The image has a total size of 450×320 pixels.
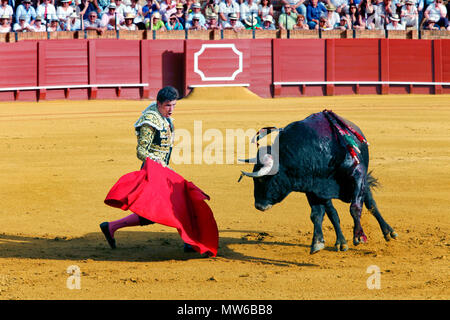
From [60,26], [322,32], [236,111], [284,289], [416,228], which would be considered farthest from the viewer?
[322,32]

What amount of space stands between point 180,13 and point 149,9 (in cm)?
70

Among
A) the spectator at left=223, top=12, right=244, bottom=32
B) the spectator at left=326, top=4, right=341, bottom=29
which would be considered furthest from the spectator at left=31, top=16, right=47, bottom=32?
the spectator at left=326, top=4, right=341, bottom=29

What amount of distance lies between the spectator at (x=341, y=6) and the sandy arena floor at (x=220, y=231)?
238 inches

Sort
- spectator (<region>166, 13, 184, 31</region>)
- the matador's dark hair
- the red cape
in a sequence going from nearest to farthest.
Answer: the red cape < the matador's dark hair < spectator (<region>166, 13, 184, 31</region>)

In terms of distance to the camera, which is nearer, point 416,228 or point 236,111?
point 416,228

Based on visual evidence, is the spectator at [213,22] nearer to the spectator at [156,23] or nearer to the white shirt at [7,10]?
the spectator at [156,23]

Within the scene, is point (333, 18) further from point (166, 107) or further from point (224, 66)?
point (166, 107)

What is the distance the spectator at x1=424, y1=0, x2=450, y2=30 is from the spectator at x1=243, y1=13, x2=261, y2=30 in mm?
4046

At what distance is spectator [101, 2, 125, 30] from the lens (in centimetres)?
1639

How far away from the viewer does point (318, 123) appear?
5094mm

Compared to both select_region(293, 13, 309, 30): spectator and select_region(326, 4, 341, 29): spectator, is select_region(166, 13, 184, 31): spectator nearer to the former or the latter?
select_region(293, 13, 309, 30): spectator
